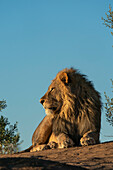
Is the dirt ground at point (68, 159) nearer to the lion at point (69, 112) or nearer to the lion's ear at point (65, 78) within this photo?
the lion at point (69, 112)

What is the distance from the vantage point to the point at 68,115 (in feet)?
32.3

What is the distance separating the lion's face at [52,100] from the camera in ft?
32.3

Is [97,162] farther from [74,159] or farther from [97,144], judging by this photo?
[97,144]

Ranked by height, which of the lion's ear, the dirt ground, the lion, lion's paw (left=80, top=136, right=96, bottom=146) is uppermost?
the lion's ear

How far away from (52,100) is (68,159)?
2589mm

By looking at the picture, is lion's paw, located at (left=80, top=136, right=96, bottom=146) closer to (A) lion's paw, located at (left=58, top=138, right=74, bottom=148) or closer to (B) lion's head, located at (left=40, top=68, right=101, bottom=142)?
(A) lion's paw, located at (left=58, top=138, right=74, bottom=148)

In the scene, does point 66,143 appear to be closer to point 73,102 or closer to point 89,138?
point 89,138

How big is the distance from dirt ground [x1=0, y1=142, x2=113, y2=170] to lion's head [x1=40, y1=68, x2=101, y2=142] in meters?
0.90

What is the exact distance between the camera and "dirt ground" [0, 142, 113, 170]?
18.6 ft

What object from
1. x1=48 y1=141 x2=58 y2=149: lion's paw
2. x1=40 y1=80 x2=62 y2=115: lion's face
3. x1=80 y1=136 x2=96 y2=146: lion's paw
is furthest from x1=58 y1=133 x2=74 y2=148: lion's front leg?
x1=40 y1=80 x2=62 y2=115: lion's face

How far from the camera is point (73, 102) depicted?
991 centimetres

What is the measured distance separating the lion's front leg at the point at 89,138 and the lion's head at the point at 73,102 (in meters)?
0.30

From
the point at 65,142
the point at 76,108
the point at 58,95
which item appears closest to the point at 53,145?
the point at 65,142

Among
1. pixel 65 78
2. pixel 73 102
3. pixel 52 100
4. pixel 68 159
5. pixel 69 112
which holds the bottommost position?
pixel 68 159
